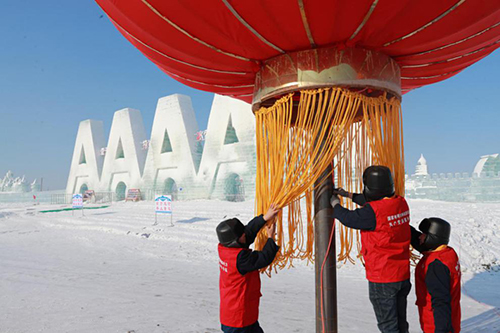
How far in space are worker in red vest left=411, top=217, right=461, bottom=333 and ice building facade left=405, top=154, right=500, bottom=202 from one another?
41.4 ft

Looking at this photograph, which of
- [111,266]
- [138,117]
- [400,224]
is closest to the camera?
[400,224]

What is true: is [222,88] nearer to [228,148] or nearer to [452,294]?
[452,294]

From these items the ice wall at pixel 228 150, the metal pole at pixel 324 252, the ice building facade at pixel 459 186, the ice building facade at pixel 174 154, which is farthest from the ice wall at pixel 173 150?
the metal pole at pixel 324 252

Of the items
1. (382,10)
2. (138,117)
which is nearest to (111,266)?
(382,10)

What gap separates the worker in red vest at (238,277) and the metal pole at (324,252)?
0.31 m

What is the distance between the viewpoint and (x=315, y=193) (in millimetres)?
1961

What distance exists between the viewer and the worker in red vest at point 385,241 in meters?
1.68

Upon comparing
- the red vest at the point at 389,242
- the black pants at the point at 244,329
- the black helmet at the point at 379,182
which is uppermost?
the black helmet at the point at 379,182

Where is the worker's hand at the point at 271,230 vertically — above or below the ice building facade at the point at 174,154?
below

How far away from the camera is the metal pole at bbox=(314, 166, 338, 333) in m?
1.90

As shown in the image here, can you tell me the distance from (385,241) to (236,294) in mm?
895

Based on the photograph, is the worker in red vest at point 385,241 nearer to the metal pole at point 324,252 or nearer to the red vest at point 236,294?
the metal pole at point 324,252

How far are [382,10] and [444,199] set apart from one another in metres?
13.8

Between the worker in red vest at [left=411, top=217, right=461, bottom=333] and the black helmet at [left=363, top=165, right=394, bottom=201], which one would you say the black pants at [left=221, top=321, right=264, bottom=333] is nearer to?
the worker in red vest at [left=411, top=217, right=461, bottom=333]
